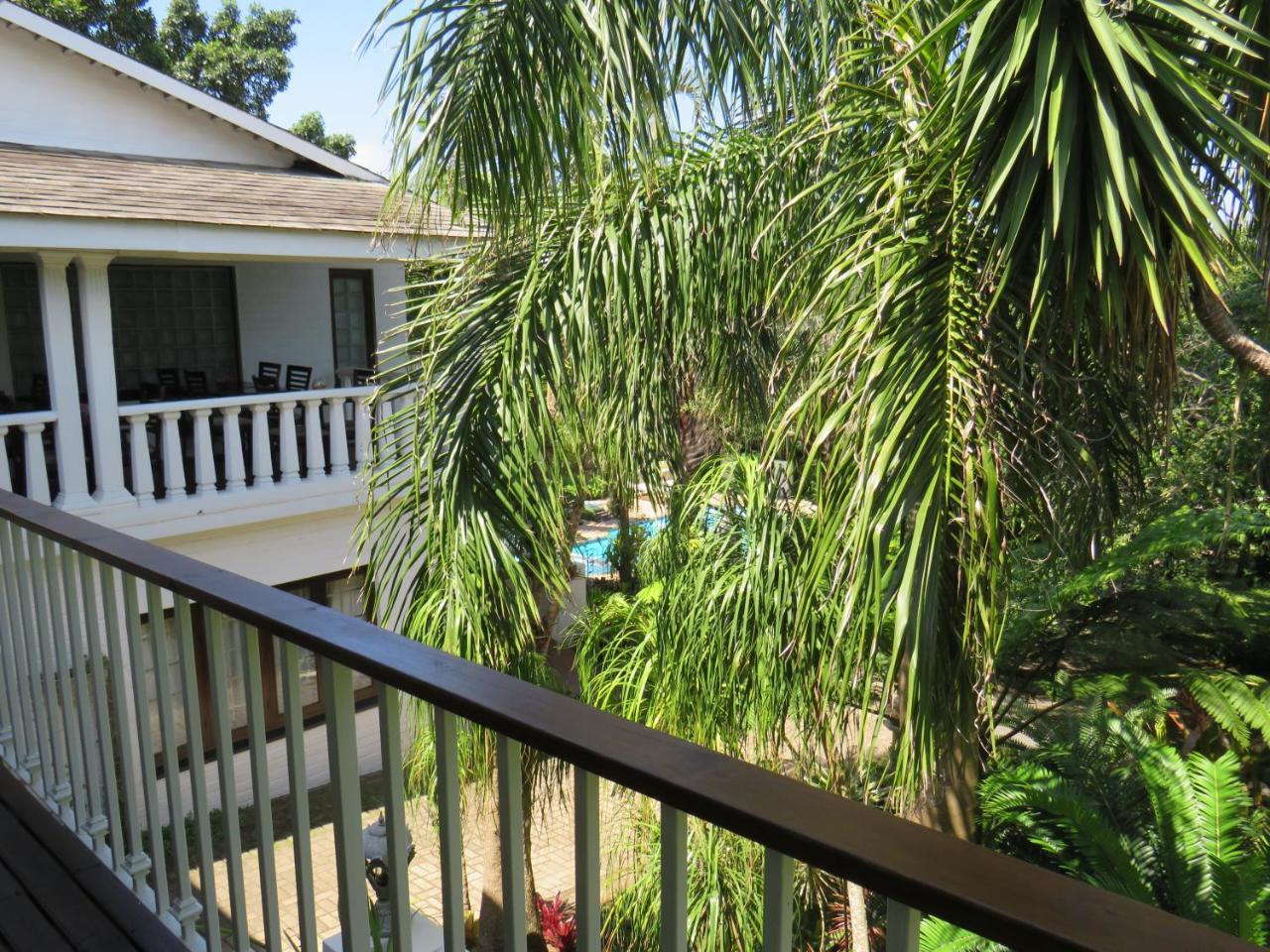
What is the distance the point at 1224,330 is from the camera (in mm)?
3510

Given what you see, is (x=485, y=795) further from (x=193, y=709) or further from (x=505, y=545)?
(x=193, y=709)

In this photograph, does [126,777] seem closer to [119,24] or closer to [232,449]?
[232,449]

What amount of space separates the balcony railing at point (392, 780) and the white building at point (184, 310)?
3619 millimetres

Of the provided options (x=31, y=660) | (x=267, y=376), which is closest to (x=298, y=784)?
(x=31, y=660)

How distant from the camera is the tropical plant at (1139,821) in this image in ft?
15.0

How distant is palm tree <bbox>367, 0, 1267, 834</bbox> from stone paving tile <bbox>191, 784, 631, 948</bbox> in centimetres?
238

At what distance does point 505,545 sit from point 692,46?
7.80 feet

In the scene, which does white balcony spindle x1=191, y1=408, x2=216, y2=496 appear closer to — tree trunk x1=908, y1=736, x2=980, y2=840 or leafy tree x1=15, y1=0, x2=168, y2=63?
tree trunk x1=908, y1=736, x2=980, y2=840

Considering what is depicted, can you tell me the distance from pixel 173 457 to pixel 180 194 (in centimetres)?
252

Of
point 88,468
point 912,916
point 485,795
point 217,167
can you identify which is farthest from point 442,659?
point 217,167

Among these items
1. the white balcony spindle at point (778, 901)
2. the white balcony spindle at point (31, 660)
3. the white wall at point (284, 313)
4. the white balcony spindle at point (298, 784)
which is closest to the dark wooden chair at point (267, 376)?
the white wall at point (284, 313)

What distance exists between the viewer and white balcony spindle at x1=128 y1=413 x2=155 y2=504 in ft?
28.0

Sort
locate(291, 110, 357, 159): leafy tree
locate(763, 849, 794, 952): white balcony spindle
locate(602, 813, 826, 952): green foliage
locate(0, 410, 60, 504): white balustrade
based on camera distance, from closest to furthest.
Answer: locate(763, 849, 794, 952): white balcony spindle, locate(602, 813, 826, 952): green foliage, locate(0, 410, 60, 504): white balustrade, locate(291, 110, 357, 159): leafy tree

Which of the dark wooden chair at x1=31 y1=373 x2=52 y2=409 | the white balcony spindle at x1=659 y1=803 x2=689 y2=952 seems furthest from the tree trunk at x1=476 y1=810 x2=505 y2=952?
the dark wooden chair at x1=31 y1=373 x2=52 y2=409
